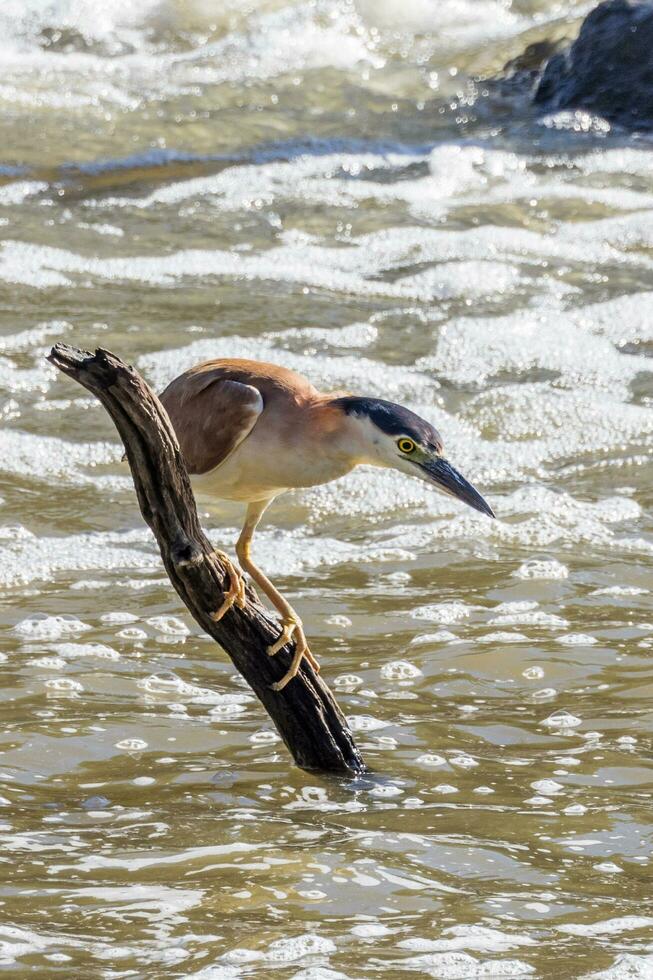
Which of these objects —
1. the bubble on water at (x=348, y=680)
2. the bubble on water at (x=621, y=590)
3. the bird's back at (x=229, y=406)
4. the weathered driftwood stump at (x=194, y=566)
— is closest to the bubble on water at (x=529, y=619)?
the bubble on water at (x=621, y=590)

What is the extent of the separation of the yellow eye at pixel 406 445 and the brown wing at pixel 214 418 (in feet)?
1.60

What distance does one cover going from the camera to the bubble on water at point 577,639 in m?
5.18

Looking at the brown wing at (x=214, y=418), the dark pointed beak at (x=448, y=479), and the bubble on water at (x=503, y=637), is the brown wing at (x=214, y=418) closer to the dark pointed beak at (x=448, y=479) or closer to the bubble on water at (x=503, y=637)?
the dark pointed beak at (x=448, y=479)

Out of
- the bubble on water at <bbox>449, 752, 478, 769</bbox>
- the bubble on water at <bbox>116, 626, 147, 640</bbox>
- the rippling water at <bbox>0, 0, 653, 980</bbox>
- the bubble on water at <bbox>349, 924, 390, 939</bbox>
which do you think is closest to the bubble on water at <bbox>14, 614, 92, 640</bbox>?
the rippling water at <bbox>0, 0, 653, 980</bbox>

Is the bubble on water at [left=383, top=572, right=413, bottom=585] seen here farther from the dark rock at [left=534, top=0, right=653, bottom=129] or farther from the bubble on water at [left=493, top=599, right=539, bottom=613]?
the dark rock at [left=534, top=0, right=653, bottom=129]

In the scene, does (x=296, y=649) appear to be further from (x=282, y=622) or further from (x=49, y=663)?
(x=49, y=663)

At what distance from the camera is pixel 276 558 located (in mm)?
6215

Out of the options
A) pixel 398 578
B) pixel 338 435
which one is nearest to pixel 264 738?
pixel 338 435

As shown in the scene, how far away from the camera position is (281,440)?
3.76 meters

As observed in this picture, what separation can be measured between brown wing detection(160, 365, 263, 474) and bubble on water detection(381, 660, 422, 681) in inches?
51.6

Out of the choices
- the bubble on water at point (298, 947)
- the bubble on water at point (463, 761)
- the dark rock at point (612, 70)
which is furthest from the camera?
the dark rock at point (612, 70)

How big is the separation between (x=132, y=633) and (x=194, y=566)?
1753 mm

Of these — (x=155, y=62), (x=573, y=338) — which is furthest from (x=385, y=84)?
(x=573, y=338)

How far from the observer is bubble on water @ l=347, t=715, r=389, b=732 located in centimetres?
443
